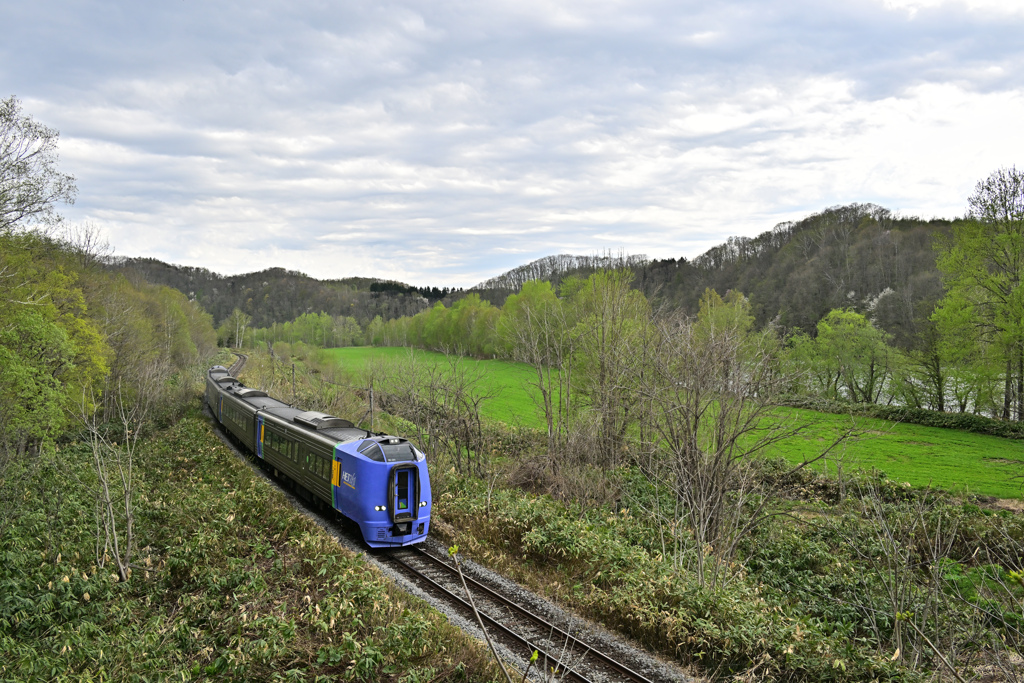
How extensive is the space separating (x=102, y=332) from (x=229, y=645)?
24.8 meters

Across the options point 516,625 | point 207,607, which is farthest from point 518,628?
point 207,607

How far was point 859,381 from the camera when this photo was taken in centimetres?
3856

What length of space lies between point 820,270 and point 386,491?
76.3 meters

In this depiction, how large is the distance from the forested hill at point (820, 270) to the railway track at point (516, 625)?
112 feet

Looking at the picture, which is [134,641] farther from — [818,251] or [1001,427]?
[818,251]

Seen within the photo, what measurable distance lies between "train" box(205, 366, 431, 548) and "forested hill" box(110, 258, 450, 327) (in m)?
98.2

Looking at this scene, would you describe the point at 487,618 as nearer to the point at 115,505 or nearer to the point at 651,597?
the point at 651,597

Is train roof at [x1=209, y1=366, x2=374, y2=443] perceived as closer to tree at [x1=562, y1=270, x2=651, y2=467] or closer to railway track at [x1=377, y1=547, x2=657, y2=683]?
railway track at [x1=377, y1=547, x2=657, y2=683]

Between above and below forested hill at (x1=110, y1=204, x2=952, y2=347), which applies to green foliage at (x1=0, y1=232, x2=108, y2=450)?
below

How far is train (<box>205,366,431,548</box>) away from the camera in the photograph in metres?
12.6

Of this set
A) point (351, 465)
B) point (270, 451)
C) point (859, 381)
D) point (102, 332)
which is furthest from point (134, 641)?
point (859, 381)

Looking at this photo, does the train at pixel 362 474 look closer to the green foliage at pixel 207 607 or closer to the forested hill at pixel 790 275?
the green foliage at pixel 207 607

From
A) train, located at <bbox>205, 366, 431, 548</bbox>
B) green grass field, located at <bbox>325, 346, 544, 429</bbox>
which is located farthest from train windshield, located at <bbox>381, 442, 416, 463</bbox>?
green grass field, located at <bbox>325, 346, 544, 429</bbox>

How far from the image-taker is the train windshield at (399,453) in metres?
12.9
